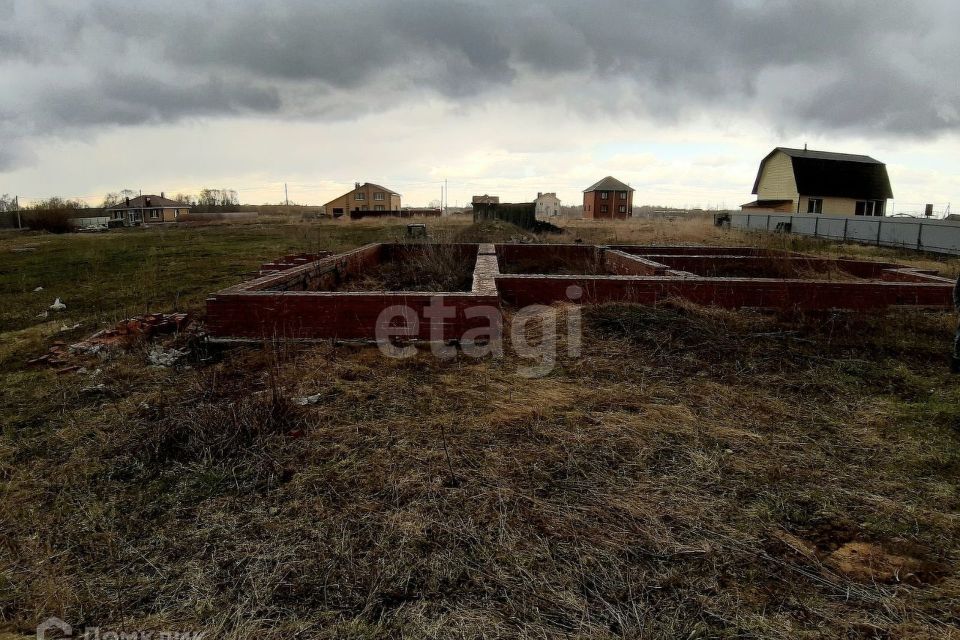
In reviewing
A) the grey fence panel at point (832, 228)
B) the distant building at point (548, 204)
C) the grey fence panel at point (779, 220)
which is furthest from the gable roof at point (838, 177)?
the distant building at point (548, 204)

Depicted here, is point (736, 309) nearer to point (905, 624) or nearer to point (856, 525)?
point (856, 525)

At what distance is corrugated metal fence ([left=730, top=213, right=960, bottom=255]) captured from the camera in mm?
17922

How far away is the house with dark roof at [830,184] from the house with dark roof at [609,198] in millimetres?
22218

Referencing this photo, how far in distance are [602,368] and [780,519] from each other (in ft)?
7.92

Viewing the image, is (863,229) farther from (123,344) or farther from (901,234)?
(123,344)

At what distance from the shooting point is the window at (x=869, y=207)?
1261 inches

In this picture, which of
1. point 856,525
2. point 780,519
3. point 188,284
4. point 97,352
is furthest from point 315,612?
point 188,284

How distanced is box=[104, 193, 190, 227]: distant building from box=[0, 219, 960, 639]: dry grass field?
81.8 metres

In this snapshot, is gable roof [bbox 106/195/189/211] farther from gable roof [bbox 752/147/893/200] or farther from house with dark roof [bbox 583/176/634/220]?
gable roof [bbox 752/147/893/200]

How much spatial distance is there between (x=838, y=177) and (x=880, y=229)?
1367cm

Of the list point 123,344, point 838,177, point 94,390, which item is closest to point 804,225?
point 838,177

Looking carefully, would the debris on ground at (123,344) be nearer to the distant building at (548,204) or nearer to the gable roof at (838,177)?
the gable roof at (838,177)

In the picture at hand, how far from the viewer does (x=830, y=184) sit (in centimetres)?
3158

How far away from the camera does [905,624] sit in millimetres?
2100
